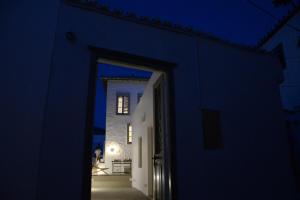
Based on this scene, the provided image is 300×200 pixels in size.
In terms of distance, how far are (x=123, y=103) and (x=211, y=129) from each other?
35.9ft

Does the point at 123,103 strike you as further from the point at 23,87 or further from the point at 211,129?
A: the point at 23,87

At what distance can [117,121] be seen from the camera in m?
14.5

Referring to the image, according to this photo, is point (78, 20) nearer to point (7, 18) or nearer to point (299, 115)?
point (7, 18)

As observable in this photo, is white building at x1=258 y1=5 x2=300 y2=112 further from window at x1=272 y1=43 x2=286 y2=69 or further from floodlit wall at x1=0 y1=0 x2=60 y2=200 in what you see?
floodlit wall at x1=0 y1=0 x2=60 y2=200

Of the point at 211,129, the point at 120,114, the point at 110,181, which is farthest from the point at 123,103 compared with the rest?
the point at 211,129

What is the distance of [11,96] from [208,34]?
166 inches

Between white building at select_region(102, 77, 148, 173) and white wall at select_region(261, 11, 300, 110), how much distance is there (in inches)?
338

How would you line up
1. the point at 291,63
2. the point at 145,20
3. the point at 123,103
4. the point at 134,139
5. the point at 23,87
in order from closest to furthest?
the point at 23,87
the point at 145,20
the point at 291,63
the point at 134,139
the point at 123,103

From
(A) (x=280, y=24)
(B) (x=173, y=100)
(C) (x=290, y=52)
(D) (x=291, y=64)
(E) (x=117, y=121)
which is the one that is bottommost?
(B) (x=173, y=100)

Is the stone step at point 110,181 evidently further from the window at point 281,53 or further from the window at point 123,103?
the window at point 281,53

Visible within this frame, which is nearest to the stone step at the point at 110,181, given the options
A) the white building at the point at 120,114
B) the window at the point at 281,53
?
the white building at the point at 120,114

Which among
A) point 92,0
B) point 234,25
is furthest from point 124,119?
point 234,25

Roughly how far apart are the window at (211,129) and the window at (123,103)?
1067 cm

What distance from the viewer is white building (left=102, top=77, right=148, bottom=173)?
14.1 meters
